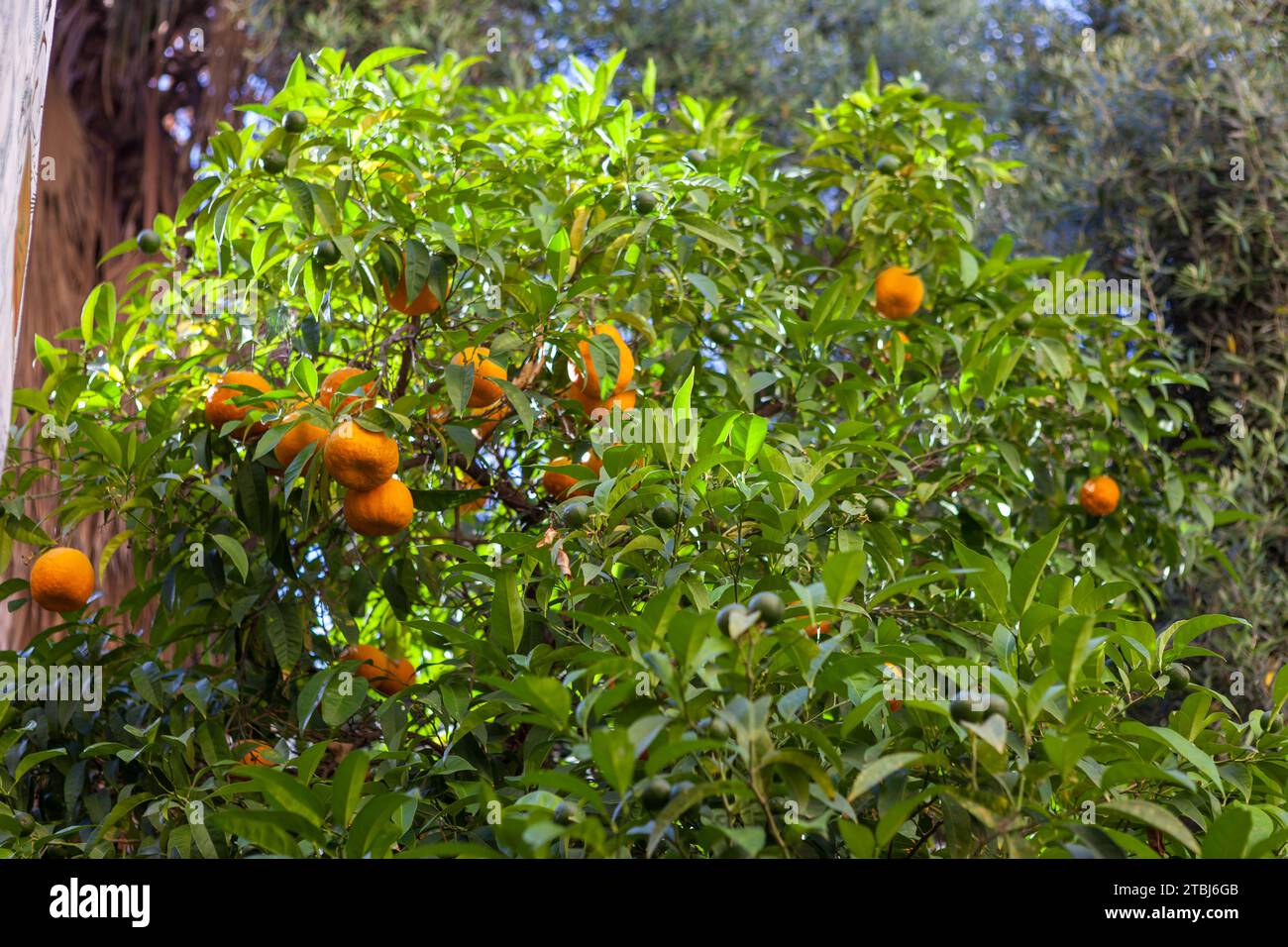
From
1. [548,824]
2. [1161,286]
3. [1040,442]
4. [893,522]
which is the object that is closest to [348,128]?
[893,522]

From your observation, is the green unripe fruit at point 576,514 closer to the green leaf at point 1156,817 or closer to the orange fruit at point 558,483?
the orange fruit at point 558,483

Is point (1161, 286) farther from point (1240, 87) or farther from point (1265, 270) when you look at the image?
point (1240, 87)

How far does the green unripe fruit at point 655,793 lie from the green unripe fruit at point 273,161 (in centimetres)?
96

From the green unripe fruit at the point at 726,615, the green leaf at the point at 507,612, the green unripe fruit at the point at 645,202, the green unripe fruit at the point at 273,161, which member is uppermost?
the green unripe fruit at the point at 273,161

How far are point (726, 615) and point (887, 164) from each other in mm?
1184

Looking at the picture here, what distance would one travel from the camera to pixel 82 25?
135 inches

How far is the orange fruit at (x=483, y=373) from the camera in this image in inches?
52.8

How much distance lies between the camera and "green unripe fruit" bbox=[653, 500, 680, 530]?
1.10m

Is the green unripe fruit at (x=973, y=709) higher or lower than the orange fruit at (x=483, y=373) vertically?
lower

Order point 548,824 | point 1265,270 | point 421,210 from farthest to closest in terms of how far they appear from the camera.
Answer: point 1265,270 < point 421,210 < point 548,824

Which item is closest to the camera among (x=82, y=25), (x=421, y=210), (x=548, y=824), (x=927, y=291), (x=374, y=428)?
(x=548, y=824)

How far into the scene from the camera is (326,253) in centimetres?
130

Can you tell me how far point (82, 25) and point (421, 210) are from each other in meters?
2.64

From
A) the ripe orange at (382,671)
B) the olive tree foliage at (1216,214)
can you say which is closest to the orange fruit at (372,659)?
the ripe orange at (382,671)
